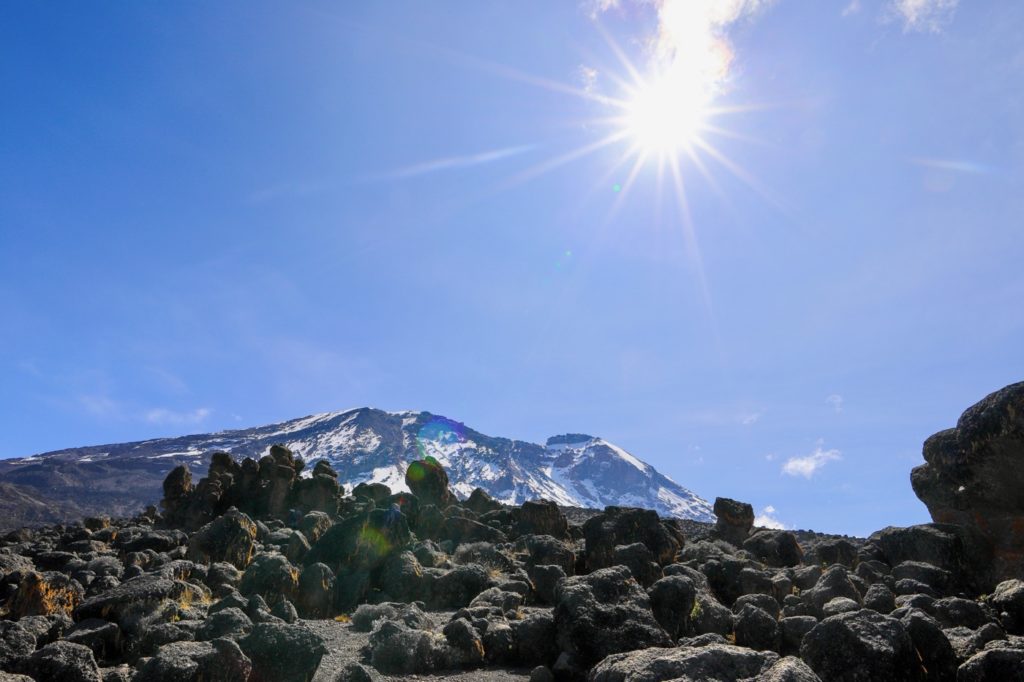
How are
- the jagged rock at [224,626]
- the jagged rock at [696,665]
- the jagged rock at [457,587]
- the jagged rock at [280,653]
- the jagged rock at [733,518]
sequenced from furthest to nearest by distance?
1. the jagged rock at [733,518]
2. the jagged rock at [457,587]
3. the jagged rock at [224,626]
4. the jagged rock at [280,653]
5. the jagged rock at [696,665]

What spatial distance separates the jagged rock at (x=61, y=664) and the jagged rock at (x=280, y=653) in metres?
2.22

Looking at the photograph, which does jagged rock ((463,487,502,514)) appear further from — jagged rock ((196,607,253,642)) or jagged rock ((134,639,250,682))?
jagged rock ((134,639,250,682))

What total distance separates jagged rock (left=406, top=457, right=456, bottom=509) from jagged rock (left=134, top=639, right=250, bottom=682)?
30.7 metres

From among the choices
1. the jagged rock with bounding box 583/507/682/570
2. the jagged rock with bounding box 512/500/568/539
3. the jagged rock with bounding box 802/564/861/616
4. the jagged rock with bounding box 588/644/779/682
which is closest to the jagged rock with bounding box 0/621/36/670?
the jagged rock with bounding box 588/644/779/682

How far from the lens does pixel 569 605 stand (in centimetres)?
1128

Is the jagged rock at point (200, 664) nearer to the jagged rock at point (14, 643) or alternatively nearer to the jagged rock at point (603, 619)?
the jagged rock at point (14, 643)

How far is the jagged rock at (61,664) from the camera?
934 cm

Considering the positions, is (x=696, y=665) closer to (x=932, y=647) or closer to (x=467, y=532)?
(x=932, y=647)

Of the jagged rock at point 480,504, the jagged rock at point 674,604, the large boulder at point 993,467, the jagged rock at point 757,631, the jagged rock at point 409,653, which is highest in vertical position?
the jagged rock at point 480,504

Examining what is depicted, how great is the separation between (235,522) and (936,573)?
2261cm

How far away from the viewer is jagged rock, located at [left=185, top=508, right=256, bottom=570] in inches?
874

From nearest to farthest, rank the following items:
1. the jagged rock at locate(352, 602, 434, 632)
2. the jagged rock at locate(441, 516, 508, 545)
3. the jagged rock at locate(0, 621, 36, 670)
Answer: the jagged rock at locate(0, 621, 36, 670) → the jagged rock at locate(352, 602, 434, 632) → the jagged rock at locate(441, 516, 508, 545)

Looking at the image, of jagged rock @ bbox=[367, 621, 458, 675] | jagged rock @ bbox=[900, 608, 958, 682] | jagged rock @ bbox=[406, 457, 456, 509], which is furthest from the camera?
jagged rock @ bbox=[406, 457, 456, 509]

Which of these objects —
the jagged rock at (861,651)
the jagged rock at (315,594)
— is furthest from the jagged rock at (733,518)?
the jagged rock at (861,651)
